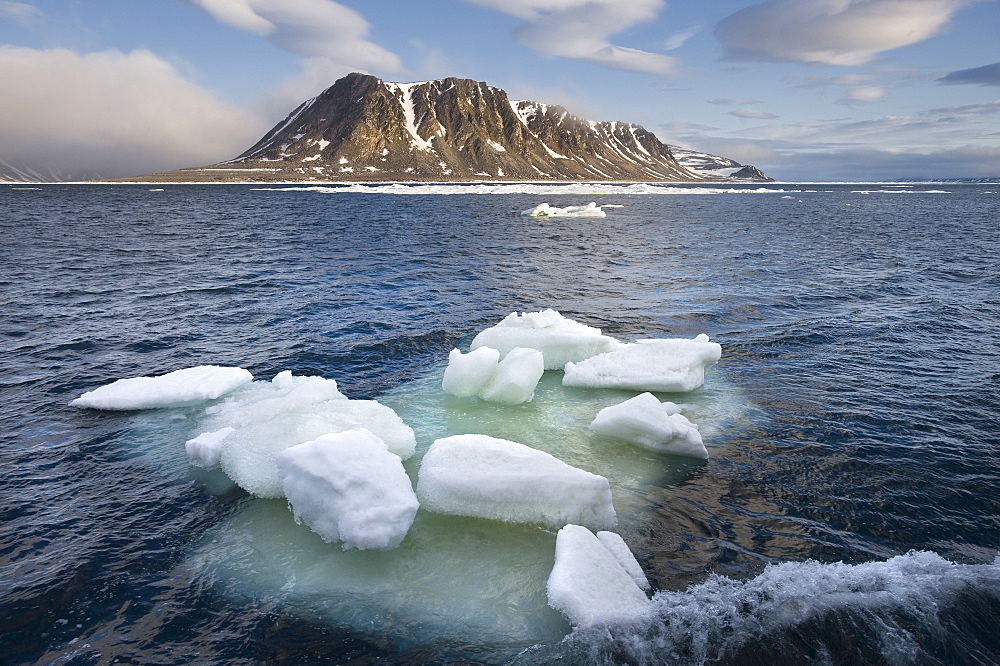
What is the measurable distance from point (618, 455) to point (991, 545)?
4.59 m

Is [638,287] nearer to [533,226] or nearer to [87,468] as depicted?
[87,468]

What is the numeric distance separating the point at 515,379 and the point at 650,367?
3.17 meters

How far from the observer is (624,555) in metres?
5.95

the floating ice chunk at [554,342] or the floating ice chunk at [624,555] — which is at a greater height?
the floating ice chunk at [554,342]

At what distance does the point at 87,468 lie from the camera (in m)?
8.06

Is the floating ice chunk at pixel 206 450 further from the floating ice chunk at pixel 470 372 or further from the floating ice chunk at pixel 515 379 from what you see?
the floating ice chunk at pixel 515 379

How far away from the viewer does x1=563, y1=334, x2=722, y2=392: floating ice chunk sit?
35.8 feet

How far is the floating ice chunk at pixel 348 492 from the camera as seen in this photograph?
6.11 meters

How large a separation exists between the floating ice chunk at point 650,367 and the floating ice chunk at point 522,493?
4.46m

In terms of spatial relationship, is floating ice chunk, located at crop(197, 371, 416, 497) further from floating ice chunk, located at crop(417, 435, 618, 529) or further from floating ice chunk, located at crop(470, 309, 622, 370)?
floating ice chunk, located at crop(470, 309, 622, 370)

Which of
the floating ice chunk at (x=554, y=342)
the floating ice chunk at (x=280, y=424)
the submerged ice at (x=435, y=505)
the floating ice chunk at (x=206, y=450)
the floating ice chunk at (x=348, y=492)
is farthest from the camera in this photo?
the floating ice chunk at (x=554, y=342)

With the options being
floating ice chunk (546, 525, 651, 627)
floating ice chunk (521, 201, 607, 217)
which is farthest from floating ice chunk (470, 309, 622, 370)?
floating ice chunk (521, 201, 607, 217)

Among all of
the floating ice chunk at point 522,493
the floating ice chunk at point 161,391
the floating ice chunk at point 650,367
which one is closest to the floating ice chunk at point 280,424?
the floating ice chunk at point 161,391

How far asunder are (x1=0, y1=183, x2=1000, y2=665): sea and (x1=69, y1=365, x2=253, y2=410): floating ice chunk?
0.64 ft
